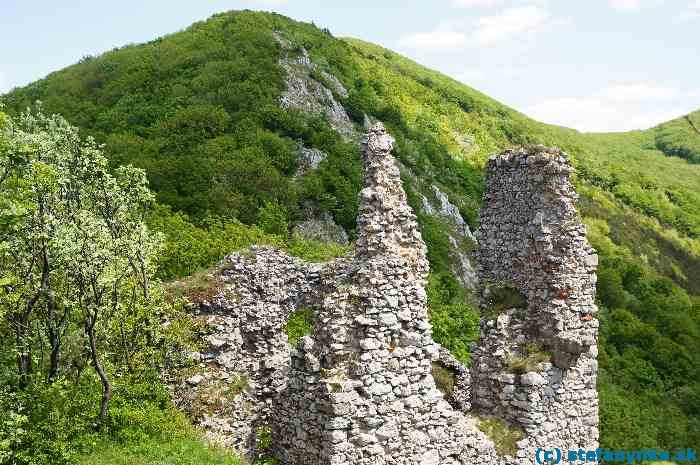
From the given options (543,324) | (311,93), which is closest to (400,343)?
(543,324)

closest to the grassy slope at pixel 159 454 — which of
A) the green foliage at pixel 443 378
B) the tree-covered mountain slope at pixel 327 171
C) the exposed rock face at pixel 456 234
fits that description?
the green foliage at pixel 443 378

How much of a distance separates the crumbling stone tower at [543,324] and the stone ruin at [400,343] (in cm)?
3

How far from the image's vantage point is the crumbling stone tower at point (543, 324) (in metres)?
11.1

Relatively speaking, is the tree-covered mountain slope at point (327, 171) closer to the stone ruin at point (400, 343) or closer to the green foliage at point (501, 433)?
the stone ruin at point (400, 343)

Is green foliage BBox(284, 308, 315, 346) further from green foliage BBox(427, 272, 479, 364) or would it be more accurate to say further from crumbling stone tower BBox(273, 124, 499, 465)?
crumbling stone tower BBox(273, 124, 499, 465)

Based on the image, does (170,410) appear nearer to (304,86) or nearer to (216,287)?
(216,287)

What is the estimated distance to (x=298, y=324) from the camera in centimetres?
2062

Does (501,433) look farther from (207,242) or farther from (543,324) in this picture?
(207,242)

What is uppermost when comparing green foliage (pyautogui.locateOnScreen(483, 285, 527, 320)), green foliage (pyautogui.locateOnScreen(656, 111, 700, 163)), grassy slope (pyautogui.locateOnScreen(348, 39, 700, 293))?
green foliage (pyautogui.locateOnScreen(656, 111, 700, 163))

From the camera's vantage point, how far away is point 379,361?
880 cm

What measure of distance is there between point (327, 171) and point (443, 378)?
2169 cm

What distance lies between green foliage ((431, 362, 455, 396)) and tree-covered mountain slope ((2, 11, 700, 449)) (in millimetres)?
12682

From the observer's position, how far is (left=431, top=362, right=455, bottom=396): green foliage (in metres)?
13.4

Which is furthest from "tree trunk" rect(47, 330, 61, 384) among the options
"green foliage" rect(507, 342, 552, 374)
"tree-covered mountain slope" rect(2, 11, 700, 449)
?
"tree-covered mountain slope" rect(2, 11, 700, 449)
